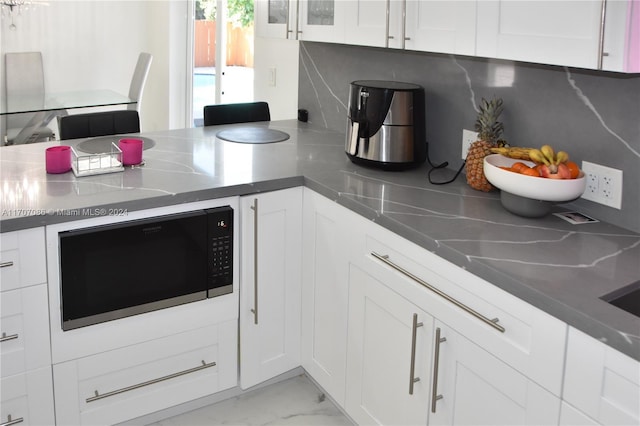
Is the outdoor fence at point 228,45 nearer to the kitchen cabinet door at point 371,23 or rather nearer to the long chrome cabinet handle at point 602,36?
the kitchen cabinet door at point 371,23

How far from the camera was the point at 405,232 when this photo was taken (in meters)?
1.85

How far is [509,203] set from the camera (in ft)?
6.39

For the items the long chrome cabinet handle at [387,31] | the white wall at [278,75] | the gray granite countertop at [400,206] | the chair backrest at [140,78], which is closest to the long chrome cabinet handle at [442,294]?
the gray granite countertop at [400,206]

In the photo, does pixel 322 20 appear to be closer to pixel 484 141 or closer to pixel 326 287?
pixel 484 141

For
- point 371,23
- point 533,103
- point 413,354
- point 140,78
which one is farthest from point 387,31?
point 140,78

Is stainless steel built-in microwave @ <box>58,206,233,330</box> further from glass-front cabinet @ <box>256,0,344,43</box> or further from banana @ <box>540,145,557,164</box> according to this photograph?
banana @ <box>540,145,557,164</box>

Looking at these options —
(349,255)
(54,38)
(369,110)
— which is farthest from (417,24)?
(54,38)

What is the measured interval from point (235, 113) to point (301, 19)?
693 mm

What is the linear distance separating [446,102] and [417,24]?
1.37 ft

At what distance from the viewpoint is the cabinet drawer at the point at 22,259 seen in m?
1.83

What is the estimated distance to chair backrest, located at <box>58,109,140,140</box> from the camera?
2.77 metres

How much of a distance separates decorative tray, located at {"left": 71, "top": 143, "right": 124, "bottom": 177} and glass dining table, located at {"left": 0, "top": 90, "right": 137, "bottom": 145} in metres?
2.35

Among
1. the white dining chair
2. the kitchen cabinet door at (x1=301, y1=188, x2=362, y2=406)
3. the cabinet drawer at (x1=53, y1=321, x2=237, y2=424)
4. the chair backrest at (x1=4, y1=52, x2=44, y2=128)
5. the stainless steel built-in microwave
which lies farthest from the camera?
the chair backrest at (x1=4, y1=52, x2=44, y2=128)

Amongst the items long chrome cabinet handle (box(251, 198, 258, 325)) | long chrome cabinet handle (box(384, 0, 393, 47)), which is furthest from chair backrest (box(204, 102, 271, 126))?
long chrome cabinet handle (box(384, 0, 393, 47))
